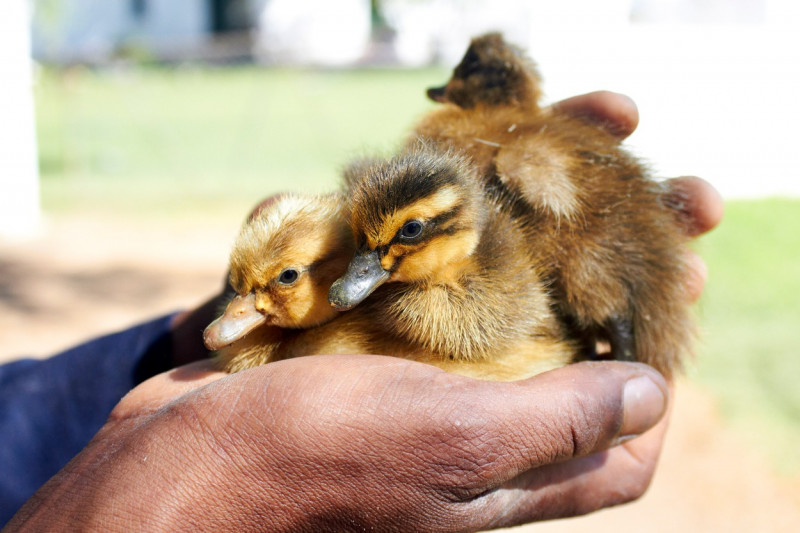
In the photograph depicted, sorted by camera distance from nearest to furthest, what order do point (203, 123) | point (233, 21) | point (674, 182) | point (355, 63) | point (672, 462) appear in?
→ point (674, 182)
point (672, 462)
point (203, 123)
point (355, 63)
point (233, 21)

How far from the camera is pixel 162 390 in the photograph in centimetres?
237

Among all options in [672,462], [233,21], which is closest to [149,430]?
[672,462]

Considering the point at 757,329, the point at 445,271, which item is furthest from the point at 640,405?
the point at 757,329

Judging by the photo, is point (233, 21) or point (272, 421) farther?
point (233, 21)

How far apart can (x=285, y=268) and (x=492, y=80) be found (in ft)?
4.24

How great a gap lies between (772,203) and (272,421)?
11.4 meters

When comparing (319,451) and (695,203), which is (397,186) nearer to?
(319,451)

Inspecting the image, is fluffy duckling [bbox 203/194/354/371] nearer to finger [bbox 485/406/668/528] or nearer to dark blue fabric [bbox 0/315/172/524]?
finger [bbox 485/406/668/528]

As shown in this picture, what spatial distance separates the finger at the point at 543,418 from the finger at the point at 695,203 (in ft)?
2.40

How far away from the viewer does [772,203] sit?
1157 cm

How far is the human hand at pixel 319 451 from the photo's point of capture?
195 cm

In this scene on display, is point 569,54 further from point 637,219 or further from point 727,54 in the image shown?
point 637,219

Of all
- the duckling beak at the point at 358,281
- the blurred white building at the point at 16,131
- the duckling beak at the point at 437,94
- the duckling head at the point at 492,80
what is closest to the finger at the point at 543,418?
the duckling beak at the point at 358,281

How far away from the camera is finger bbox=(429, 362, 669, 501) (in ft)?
6.63
